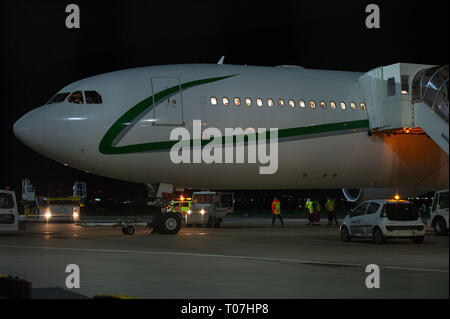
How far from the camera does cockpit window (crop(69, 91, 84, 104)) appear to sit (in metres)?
22.2

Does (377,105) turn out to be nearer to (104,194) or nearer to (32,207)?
(32,207)

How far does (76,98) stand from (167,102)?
10.1 ft

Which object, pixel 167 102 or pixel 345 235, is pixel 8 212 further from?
pixel 345 235

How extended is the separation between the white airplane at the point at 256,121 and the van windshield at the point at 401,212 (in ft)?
7.51

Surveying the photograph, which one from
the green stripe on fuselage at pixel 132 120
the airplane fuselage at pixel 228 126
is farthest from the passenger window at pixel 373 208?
the green stripe on fuselage at pixel 132 120

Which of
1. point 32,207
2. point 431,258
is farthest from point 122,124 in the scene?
point 32,207

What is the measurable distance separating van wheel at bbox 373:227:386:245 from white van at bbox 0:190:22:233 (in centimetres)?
1303

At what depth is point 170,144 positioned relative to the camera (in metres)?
22.2

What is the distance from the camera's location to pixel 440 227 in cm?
2470

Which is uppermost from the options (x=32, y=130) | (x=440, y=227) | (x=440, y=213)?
(x=32, y=130)

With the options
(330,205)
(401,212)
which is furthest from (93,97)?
(330,205)

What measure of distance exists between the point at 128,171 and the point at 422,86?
10.3 meters

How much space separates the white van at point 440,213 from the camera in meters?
24.4

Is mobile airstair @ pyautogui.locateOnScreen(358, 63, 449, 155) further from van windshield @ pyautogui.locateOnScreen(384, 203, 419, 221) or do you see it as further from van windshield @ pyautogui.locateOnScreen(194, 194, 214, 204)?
van windshield @ pyautogui.locateOnScreen(194, 194, 214, 204)
